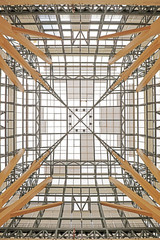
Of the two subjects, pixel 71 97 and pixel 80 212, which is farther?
pixel 71 97

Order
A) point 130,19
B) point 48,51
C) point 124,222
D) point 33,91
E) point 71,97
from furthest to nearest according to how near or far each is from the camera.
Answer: point 71,97 → point 33,91 → point 48,51 → point 130,19 → point 124,222

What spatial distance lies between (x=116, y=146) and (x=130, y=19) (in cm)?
1421

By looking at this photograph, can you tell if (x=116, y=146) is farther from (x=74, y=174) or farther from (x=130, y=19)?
(x=130, y=19)

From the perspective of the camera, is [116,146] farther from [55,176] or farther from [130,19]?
[130,19]

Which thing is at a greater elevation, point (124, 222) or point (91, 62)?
point (91, 62)

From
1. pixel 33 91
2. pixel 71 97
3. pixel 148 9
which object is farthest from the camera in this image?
pixel 71 97

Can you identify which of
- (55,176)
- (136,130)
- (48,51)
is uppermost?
(48,51)

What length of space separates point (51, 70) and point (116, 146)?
12224 mm

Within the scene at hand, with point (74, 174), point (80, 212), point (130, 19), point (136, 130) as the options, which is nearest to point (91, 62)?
point (130, 19)

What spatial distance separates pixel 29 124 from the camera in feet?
82.3

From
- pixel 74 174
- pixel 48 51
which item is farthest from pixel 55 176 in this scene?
pixel 48 51

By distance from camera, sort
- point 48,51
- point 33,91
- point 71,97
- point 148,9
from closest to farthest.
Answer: point 148,9, point 48,51, point 33,91, point 71,97

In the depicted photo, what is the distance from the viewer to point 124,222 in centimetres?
1780

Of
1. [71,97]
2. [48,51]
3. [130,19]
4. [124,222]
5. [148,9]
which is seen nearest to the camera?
[148,9]
